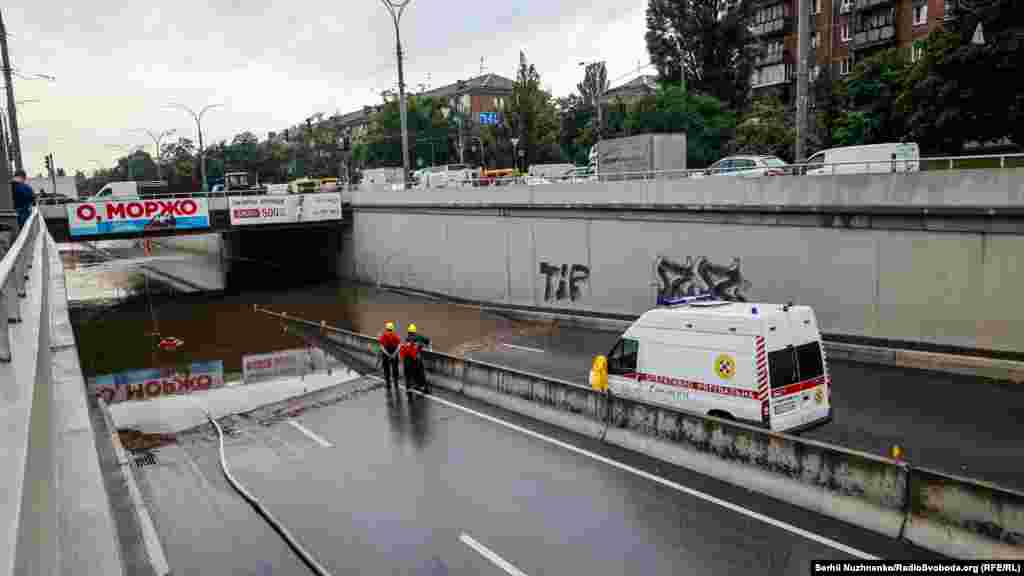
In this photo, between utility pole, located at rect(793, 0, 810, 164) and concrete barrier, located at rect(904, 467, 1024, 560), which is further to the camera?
utility pole, located at rect(793, 0, 810, 164)

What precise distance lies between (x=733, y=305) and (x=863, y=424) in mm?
3711

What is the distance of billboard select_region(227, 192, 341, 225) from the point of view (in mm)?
39969

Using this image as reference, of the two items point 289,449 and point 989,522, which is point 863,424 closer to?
point 989,522

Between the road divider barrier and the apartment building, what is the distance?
3983cm

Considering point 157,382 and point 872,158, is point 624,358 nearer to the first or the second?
point 872,158

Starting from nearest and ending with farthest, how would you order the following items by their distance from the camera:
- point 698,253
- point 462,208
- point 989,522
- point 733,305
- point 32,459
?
point 32,459 < point 989,522 < point 733,305 < point 698,253 < point 462,208

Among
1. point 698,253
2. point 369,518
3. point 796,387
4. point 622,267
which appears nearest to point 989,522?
point 796,387

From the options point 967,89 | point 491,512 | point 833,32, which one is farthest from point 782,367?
point 833,32

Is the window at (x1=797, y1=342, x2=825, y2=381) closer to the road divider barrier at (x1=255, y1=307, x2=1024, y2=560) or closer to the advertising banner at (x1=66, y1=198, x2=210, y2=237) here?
the road divider barrier at (x1=255, y1=307, x2=1024, y2=560)

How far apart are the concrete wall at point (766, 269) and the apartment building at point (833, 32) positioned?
29406mm

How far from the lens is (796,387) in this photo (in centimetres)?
1138

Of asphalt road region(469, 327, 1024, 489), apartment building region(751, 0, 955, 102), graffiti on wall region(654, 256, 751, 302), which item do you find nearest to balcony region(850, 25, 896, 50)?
apartment building region(751, 0, 955, 102)

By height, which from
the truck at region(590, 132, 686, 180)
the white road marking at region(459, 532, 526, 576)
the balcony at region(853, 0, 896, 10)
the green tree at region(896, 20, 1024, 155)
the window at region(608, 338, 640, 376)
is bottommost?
the white road marking at region(459, 532, 526, 576)

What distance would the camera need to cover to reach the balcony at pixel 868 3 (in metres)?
50.3
